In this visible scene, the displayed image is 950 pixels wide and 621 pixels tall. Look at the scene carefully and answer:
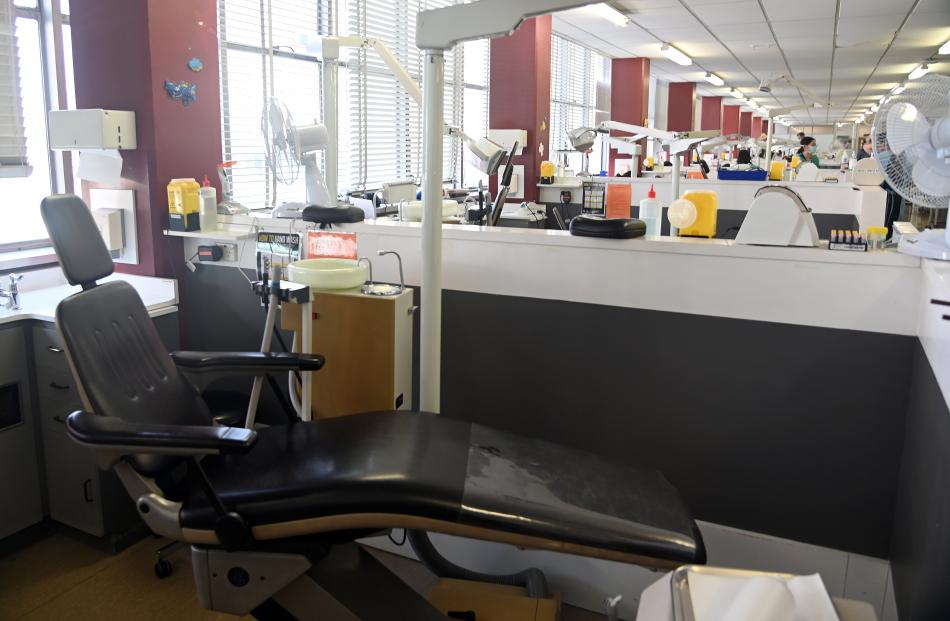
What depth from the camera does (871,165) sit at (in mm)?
4883

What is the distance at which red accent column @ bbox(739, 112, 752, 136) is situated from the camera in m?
22.3

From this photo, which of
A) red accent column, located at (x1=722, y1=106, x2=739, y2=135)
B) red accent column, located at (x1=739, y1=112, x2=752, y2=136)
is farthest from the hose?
red accent column, located at (x1=739, y1=112, x2=752, y2=136)

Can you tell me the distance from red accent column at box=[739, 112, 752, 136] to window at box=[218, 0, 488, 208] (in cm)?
1733

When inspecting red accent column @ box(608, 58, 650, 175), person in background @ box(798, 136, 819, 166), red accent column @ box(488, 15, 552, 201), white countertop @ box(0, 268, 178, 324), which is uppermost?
red accent column @ box(608, 58, 650, 175)

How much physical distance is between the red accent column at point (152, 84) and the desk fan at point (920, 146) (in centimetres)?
260

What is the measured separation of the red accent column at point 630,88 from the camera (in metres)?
11.2

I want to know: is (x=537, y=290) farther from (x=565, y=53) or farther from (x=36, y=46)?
(x=565, y=53)

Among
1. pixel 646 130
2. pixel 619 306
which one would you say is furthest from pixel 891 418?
pixel 646 130

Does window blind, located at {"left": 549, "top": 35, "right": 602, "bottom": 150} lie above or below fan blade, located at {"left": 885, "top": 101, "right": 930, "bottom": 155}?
above

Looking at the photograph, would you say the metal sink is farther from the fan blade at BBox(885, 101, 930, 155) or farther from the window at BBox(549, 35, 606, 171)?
the window at BBox(549, 35, 606, 171)

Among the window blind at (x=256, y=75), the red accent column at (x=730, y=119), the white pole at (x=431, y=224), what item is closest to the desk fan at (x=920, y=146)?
the white pole at (x=431, y=224)

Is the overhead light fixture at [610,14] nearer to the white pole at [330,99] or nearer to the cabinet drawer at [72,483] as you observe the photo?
the white pole at [330,99]

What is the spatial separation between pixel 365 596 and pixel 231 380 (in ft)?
5.56

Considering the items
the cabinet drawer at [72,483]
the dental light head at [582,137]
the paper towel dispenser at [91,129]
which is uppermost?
the dental light head at [582,137]
